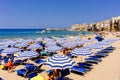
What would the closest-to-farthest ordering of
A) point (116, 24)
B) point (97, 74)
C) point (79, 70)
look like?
1. point (97, 74)
2. point (79, 70)
3. point (116, 24)

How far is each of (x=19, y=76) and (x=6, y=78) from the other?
85 cm

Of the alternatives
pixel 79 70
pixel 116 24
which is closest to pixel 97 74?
pixel 79 70

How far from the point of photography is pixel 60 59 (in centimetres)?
1012

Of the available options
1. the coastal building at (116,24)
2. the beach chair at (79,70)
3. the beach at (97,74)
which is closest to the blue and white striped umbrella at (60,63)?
the beach at (97,74)

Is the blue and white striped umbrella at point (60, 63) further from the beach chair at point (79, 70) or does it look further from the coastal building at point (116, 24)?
the coastal building at point (116, 24)

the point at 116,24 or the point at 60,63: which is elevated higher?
the point at 116,24

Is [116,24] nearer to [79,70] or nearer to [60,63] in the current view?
[79,70]

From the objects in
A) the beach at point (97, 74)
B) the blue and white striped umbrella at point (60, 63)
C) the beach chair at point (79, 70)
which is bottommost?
the beach at point (97, 74)

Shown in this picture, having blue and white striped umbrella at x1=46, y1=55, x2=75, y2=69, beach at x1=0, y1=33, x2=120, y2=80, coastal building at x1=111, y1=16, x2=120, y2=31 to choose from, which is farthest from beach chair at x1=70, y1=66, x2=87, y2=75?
coastal building at x1=111, y1=16, x2=120, y2=31

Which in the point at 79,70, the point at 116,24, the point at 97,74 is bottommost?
A: the point at 97,74

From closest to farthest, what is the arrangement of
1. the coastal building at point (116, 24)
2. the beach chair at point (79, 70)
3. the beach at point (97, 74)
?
the beach at point (97, 74) → the beach chair at point (79, 70) → the coastal building at point (116, 24)

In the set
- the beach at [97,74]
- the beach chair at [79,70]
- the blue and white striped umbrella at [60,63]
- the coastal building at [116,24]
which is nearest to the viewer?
the blue and white striped umbrella at [60,63]

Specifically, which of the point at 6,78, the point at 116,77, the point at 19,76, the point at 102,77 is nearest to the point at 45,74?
the point at 19,76

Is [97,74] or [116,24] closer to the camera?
[97,74]
